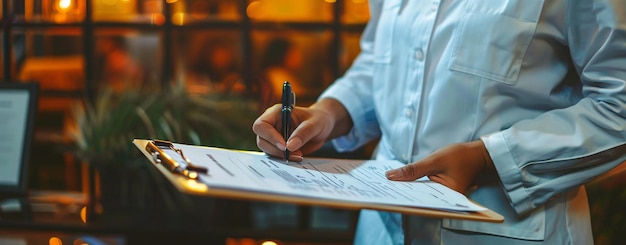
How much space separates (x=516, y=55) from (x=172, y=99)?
1.05 meters

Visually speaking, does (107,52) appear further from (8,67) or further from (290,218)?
(290,218)

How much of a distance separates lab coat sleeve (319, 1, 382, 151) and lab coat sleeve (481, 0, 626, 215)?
1.00 ft

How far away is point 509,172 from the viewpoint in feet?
2.79

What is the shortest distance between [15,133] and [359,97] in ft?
3.49

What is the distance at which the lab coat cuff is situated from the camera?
85 centimetres

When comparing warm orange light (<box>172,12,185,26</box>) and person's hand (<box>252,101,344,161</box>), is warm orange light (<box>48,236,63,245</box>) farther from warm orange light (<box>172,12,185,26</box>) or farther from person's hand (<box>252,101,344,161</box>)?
warm orange light (<box>172,12,185,26</box>)

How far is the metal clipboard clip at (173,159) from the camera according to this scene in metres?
0.65

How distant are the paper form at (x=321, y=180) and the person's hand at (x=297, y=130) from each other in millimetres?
17

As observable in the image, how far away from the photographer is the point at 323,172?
2.64 feet

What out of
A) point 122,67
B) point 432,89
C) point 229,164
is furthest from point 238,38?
point 229,164

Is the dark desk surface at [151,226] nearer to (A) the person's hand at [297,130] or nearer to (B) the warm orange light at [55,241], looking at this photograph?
(B) the warm orange light at [55,241]

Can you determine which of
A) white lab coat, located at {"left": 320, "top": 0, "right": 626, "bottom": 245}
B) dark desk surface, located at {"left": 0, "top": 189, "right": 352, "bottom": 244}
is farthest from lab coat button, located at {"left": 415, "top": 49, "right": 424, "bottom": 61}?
dark desk surface, located at {"left": 0, "top": 189, "right": 352, "bottom": 244}

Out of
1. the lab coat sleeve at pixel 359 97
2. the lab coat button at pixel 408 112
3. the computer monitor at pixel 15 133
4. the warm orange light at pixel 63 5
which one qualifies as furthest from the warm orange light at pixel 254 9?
the lab coat button at pixel 408 112

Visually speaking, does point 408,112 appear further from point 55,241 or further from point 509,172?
point 55,241
